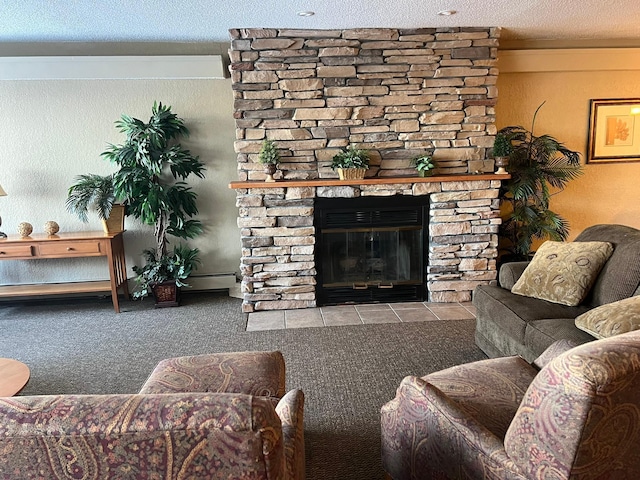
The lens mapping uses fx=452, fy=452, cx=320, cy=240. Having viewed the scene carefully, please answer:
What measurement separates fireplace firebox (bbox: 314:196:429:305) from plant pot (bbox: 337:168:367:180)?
204 millimetres

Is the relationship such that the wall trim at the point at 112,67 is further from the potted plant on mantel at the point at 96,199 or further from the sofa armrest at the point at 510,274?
the sofa armrest at the point at 510,274

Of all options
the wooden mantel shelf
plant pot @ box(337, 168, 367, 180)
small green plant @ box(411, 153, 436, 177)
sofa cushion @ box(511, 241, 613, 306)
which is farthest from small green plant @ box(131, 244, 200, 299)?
sofa cushion @ box(511, 241, 613, 306)

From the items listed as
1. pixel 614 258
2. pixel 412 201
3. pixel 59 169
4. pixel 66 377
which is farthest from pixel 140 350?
pixel 614 258

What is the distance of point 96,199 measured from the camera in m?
A: 4.09

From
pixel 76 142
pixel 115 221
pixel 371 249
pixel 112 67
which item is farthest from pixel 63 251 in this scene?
pixel 371 249

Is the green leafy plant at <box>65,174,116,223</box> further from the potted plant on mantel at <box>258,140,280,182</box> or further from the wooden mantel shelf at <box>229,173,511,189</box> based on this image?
the potted plant on mantel at <box>258,140,280,182</box>

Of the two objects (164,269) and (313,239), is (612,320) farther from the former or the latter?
(164,269)

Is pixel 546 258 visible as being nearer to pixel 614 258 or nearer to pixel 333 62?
pixel 614 258

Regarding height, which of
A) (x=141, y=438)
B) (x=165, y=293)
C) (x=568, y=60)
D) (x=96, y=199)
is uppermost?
(x=568, y=60)

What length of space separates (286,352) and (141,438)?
2.42m

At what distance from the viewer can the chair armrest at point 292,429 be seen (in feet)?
3.85

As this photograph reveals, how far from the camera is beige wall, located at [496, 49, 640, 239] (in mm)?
4531

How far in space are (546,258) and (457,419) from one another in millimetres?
1824

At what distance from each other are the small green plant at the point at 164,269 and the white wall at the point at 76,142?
351 millimetres
